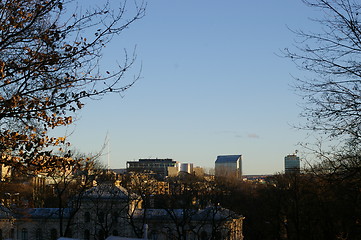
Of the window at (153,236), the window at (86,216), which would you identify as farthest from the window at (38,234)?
the window at (153,236)

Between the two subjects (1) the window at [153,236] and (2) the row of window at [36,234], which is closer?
(1) the window at [153,236]

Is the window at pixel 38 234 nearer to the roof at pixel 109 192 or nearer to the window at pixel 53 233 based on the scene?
the window at pixel 53 233

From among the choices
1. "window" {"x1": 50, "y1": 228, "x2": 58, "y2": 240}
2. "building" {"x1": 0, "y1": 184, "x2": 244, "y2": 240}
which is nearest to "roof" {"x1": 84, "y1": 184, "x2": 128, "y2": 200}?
"building" {"x1": 0, "y1": 184, "x2": 244, "y2": 240}

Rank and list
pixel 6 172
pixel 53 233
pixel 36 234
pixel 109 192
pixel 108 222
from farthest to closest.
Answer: pixel 53 233 → pixel 36 234 → pixel 108 222 → pixel 109 192 → pixel 6 172

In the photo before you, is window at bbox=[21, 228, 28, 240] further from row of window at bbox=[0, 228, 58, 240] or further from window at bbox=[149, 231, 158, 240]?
window at bbox=[149, 231, 158, 240]

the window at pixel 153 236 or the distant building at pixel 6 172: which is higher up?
the distant building at pixel 6 172

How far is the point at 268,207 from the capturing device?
5966 centimetres

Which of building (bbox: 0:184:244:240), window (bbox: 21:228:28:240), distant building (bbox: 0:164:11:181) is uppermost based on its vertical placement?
distant building (bbox: 0:164:11:181)

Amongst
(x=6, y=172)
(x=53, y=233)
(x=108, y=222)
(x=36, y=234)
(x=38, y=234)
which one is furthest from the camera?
(x=53, y=233)

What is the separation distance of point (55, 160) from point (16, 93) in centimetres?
197

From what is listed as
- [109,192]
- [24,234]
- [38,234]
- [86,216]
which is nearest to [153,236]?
[109,192]

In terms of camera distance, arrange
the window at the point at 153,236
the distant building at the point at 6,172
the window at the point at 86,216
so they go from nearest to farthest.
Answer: the distant building at the point at 6,172 → the window at the point at 153,236 → the window at the point at 86,216

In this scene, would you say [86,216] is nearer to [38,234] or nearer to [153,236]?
[38,234]

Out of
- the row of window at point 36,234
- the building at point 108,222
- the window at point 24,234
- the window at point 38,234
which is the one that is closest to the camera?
the building at point 108,222
